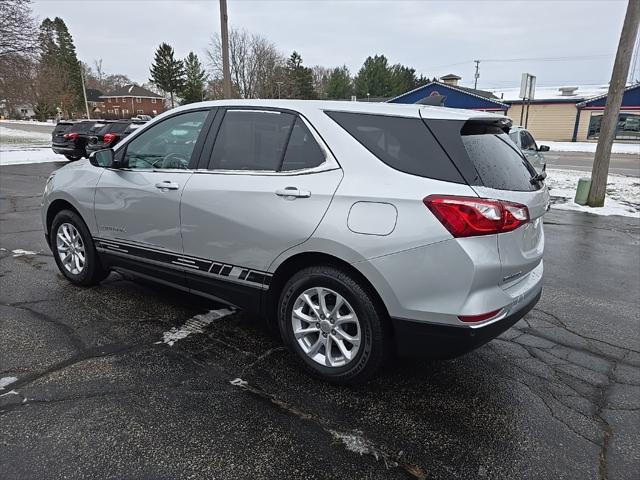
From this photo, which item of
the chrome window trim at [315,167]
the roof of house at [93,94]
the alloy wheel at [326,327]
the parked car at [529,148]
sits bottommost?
the alloy wheel at [326,327]

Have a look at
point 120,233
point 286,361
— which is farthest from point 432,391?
point 120,233

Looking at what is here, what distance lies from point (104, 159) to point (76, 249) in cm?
106

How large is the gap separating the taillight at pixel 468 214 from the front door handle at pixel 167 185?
1.96 metres

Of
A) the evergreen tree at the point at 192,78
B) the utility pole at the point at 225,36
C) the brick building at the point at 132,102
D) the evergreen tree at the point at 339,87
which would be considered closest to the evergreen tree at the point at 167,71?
the evergreen tree at the point at 192,78

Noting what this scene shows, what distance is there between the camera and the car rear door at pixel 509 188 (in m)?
2.52

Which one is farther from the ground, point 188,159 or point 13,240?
point 188,159

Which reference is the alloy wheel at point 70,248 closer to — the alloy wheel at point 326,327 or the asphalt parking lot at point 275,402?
the asphalt parking lot at point 275,402

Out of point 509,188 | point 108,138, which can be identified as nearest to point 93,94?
point 108,138

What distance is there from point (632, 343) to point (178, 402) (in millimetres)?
3529

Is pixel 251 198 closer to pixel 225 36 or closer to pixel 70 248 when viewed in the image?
pixel 70 248

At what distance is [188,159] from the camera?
3.47m

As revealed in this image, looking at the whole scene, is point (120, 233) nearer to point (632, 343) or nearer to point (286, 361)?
point (286, 361)

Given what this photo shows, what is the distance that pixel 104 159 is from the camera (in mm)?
3938

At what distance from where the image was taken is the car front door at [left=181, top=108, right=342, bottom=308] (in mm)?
2805
